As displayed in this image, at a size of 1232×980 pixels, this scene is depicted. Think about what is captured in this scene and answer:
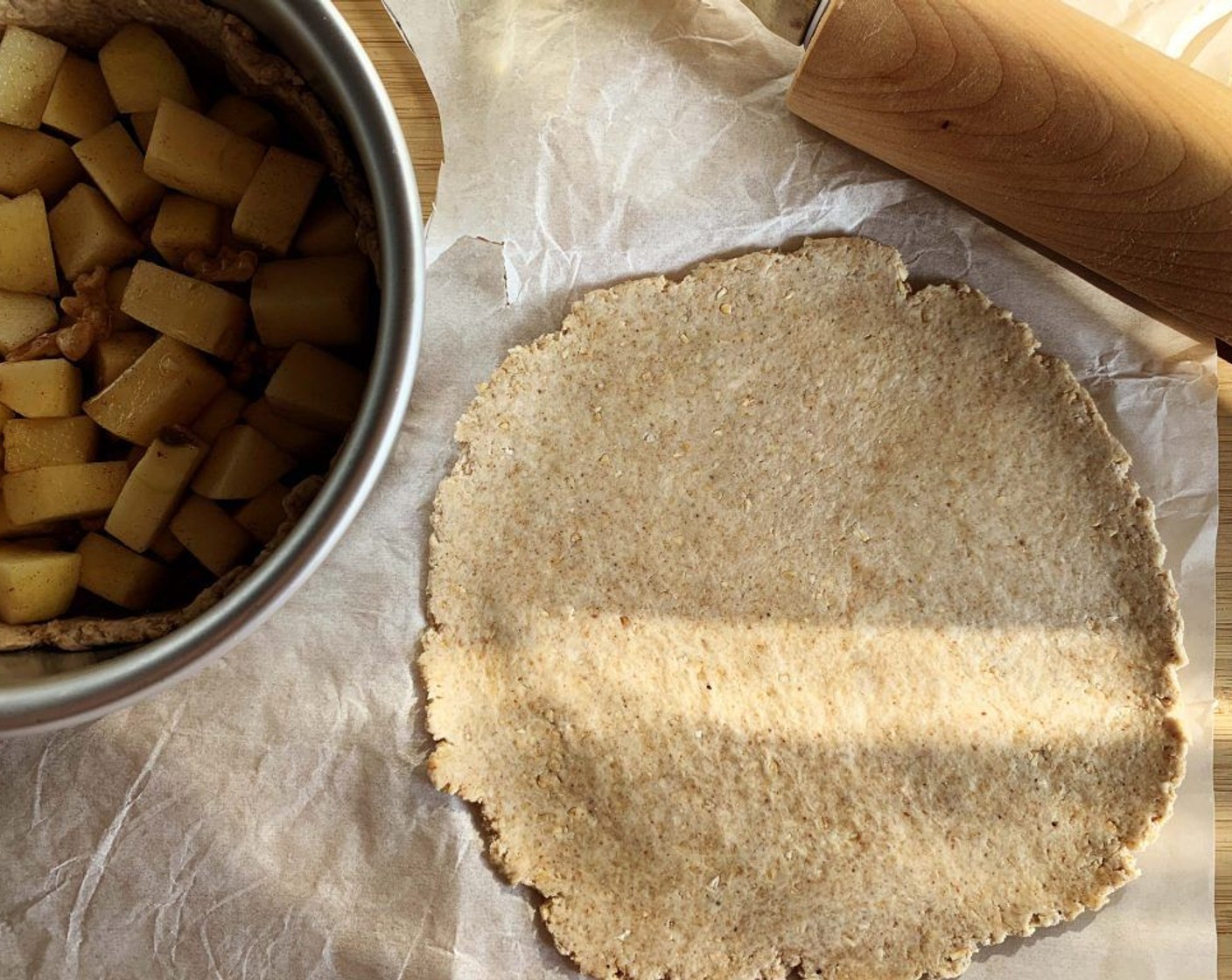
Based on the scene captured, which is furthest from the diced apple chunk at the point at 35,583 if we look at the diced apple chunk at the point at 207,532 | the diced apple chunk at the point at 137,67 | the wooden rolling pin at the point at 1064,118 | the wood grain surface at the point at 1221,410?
the wooden rolling pin at the point at 1064,118

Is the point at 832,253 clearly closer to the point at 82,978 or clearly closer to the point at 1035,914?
the point at 1035,914

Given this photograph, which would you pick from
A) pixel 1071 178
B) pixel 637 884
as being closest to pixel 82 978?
pixel 637 884

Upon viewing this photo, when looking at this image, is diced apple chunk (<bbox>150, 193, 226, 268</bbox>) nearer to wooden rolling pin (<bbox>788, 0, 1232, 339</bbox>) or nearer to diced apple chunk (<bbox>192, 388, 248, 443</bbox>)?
diced apple chunk (<bbox>192, 388, 248, 443</bbox>)

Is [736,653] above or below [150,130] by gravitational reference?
below

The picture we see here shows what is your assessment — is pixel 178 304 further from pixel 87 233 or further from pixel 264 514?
pixel 264 514

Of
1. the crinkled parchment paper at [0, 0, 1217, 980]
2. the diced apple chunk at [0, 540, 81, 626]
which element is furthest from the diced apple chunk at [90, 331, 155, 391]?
the crinkled parchment paper at [0, 0, 1217, 980]

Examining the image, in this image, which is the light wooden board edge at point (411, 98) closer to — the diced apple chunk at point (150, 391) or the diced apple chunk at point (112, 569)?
the diced apple chunk at point (150, 391)

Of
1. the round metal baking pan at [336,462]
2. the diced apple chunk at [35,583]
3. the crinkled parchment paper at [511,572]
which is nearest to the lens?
the round metal baking pan at [336,462]
